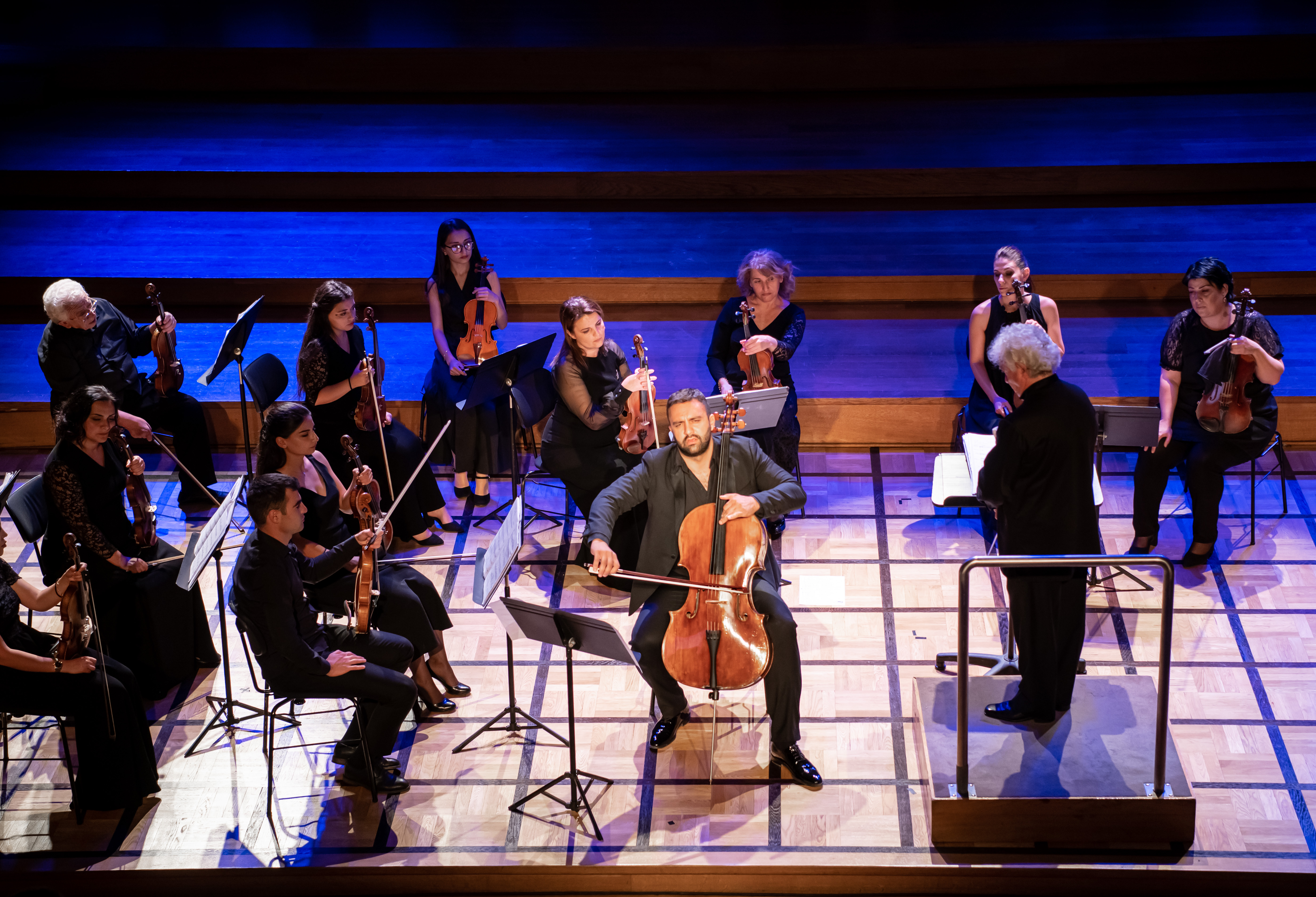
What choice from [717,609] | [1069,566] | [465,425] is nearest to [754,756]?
[717,609]

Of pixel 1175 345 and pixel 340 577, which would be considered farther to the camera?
pixel 1175 345

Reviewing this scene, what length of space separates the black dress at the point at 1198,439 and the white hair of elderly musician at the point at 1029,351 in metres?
1.56

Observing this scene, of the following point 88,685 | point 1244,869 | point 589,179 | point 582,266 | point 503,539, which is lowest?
point 1244,869

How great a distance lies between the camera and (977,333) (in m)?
5.03

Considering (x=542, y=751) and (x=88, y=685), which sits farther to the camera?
(x=542, y=751)

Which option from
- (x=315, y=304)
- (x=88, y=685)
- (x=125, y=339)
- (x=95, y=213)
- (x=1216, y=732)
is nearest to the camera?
(x=88, y=685)

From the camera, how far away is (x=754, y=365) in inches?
192

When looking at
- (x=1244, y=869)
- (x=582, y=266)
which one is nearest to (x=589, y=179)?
(x=582, y=266)

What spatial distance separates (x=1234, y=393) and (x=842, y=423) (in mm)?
1746

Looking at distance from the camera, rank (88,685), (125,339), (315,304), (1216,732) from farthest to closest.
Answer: (125,339) < (315,304) < (1216,732) < (88,685)

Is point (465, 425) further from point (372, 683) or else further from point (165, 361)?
point (372, 683)

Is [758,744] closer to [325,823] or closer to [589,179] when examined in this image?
[325,823]

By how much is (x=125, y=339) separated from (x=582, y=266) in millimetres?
2448

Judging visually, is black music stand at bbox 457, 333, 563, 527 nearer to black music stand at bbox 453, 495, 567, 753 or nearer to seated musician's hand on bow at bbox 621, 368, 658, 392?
seated musician's hand on bow at bbox 621, 368, 658, 392
